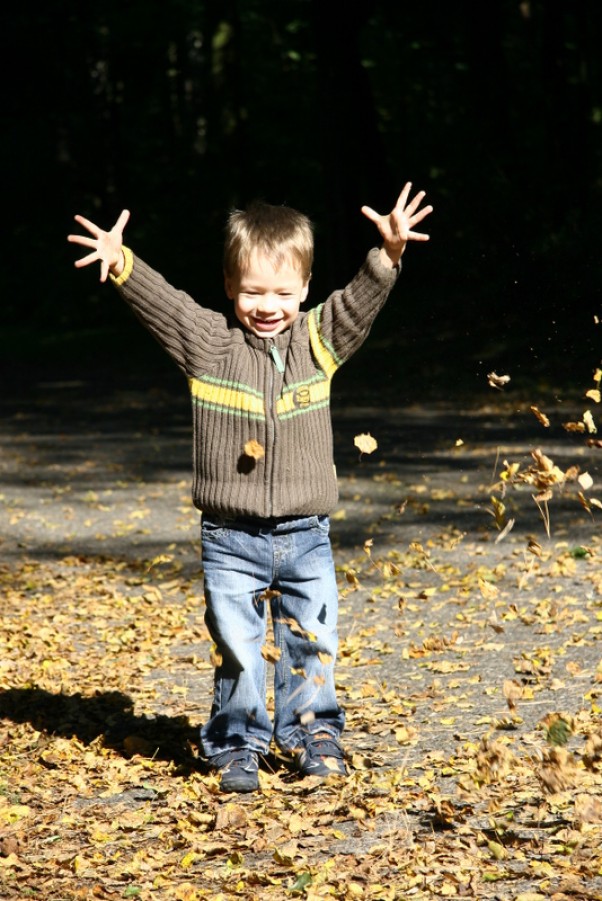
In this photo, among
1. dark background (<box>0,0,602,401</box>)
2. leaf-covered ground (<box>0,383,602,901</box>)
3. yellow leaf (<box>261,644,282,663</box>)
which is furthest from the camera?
dark background (<box>0,0,602,401</box>)

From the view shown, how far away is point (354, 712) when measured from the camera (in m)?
5.08

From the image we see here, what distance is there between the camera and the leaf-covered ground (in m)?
3.55

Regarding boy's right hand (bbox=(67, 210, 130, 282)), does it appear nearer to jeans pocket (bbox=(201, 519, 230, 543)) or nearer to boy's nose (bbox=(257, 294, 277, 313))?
boy's nose (bbox=(257, 294, 277, 313))

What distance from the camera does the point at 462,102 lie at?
1174 inches

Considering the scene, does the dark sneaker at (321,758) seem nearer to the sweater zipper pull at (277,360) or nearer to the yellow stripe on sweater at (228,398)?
the yellow stripe on sweater at (228,398)

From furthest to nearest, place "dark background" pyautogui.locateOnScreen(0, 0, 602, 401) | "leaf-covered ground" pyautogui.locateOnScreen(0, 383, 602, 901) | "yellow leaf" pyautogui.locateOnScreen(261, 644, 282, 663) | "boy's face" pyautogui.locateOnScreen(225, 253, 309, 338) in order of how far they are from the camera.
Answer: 1. "dark background" pyautogui.locateOnScreen(0, 0, 602, 401)
2. "yellow leaf" pyautogui.locateOnScreen(261, 644, 282, 663)
3. "boy's face" pyautogui.locateOnScreen(225, 253, 309, 338)
4. "leaf-covered ground" pyautogui.locateOnScreen(0, 383, 602, 901)

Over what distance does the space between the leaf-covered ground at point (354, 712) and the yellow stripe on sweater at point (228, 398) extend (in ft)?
1.71

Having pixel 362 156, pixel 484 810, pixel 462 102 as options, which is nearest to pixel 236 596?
pixel 484 810

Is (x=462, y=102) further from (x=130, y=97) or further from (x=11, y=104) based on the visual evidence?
(x=130, y=97)

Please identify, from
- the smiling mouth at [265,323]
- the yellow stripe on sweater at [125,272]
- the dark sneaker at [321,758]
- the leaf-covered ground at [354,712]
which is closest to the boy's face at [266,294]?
the smiling mouth at [265,323]

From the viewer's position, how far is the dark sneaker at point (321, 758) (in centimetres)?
423

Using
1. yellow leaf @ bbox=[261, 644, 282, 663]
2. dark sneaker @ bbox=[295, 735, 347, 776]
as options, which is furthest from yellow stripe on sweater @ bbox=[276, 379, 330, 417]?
dark sneaker @ bbox=[295, 735, 347, 776]

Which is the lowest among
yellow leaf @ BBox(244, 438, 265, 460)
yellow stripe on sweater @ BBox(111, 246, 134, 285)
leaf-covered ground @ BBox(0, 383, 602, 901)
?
leaf-covered ground @ BBox(0, 383, 602, 901)

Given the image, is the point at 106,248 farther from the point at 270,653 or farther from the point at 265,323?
the point at 270,653
